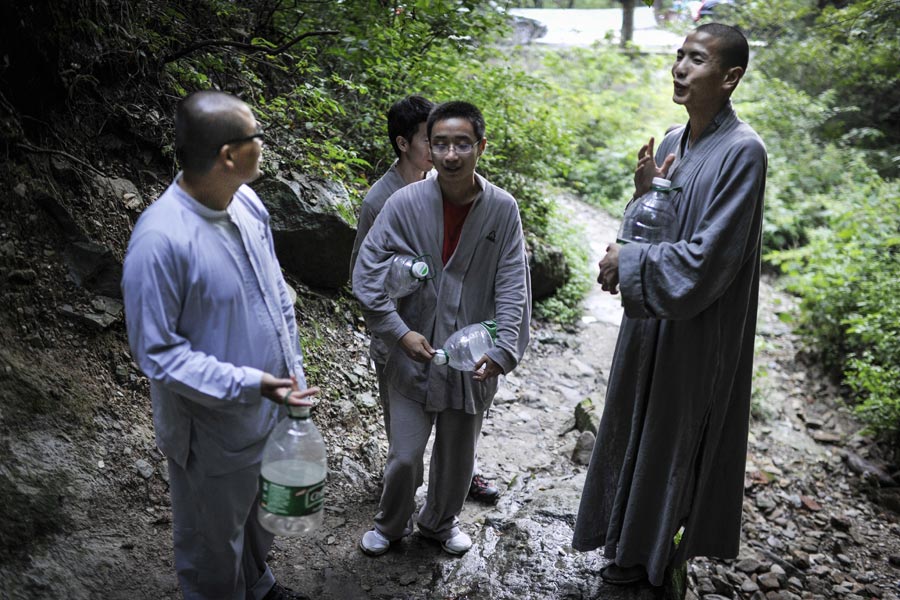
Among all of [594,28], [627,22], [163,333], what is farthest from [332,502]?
[594,28]

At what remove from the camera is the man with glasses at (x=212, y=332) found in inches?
77.7

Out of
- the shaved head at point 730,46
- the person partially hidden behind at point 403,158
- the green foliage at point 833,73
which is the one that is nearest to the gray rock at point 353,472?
the person partially hidden behind at point 403,158

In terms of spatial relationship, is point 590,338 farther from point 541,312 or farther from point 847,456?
point 847,456

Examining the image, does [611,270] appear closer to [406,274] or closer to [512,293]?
[512,293]

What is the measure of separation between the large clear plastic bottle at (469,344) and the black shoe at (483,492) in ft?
4.03

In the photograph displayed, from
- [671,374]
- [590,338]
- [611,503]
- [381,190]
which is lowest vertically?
[590,338]

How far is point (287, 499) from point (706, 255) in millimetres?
1693

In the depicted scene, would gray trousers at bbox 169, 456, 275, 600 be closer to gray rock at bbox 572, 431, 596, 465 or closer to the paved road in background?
gray rock at bbox 572, 431, 596, 465

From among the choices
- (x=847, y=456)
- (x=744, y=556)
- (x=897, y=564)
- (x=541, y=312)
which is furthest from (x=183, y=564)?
(x=847, y=456)

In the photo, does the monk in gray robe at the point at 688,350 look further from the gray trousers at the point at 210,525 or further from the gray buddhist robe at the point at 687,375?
the gray trousers at the point at 210,525

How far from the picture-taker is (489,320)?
10.1 ft

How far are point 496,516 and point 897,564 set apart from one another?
310cm

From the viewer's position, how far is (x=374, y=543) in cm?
327

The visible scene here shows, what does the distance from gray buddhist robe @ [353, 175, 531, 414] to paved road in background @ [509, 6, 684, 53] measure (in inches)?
630
